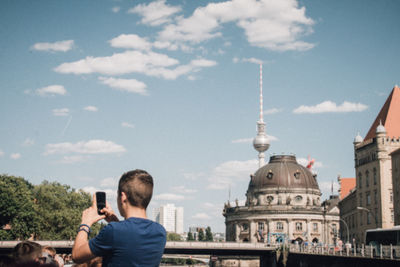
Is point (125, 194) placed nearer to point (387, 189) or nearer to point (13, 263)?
point (13, 263)

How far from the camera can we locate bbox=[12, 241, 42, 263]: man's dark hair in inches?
219

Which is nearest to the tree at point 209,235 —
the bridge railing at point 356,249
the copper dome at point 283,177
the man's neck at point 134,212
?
the copper dome at point 283,177

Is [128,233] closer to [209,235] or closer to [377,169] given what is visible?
[377,169]

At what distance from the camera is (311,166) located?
16488 centimetres

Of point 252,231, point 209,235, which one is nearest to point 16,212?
point 252,231

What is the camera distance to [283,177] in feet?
420

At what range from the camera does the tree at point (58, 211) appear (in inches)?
3733

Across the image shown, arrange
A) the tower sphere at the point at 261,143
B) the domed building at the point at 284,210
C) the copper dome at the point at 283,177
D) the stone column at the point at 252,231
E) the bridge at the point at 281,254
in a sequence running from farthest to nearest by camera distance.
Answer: the tower sphere at the point at 261,143 < the copper dome at the point at 283,177 < the stone column at the point at 252,231 < the domed building at the point at 284,210 < the bridge at the point at 281,254

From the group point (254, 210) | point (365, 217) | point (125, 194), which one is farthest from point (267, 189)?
point (125, 194)

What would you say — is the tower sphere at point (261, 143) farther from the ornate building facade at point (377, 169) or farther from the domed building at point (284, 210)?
the ornate building facade at point (377, 169)

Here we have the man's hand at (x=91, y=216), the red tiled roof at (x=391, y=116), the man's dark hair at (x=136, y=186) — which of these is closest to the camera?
the man's hand at (x=91, y=216)

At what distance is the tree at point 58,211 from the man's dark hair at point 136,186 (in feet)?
291

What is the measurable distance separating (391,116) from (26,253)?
9433cm

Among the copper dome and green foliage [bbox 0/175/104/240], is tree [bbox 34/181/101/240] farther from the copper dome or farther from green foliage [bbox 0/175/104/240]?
the copper dome
